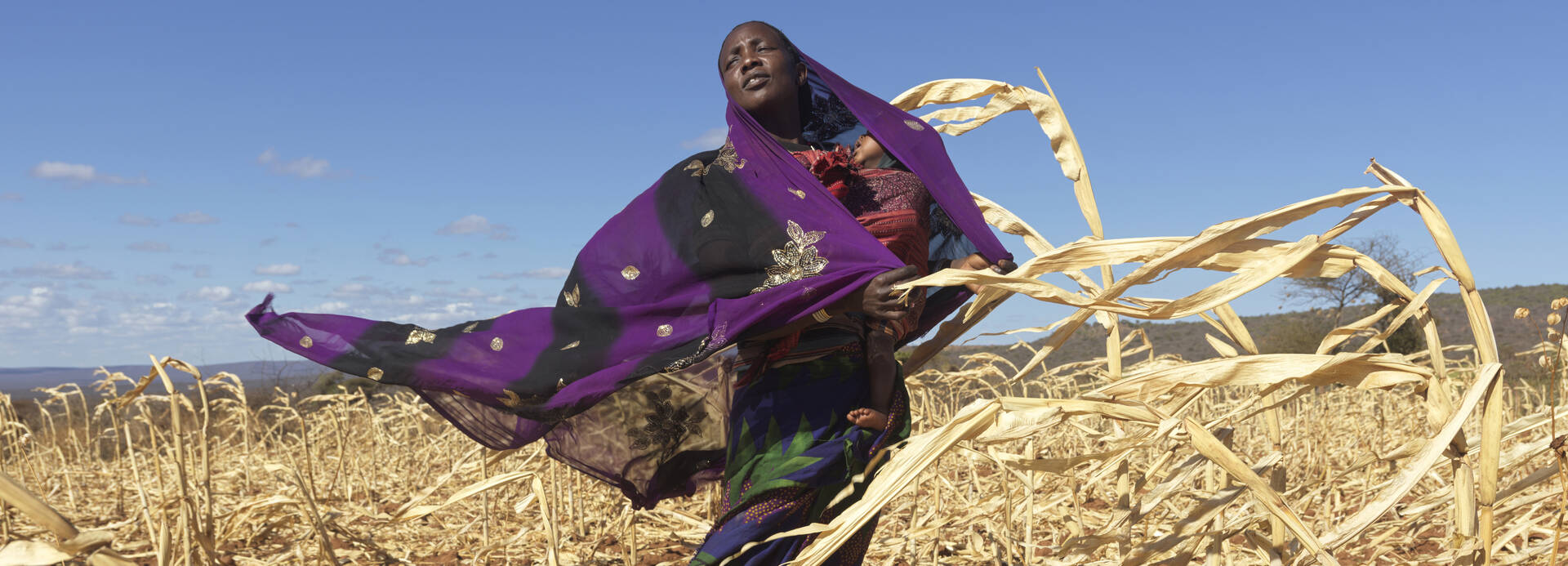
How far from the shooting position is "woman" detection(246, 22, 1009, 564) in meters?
2.48

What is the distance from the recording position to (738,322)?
2.43 metres

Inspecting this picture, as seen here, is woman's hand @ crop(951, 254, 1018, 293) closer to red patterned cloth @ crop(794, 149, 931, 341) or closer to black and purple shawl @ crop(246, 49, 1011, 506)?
black and purple shawl @ crop(246, 49, 1011, 506)

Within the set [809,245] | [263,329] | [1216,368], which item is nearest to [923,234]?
[809,245]

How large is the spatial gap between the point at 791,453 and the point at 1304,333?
22304 millimetres

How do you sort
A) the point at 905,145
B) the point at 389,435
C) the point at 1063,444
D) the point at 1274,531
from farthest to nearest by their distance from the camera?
the point at 389,435 → the point at 1063,444 → the point at 905,145 → the point at 1274,531

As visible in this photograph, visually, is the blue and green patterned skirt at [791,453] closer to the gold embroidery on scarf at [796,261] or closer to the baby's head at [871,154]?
the gold embroidery on scarf at [796,261]

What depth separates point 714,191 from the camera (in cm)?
267

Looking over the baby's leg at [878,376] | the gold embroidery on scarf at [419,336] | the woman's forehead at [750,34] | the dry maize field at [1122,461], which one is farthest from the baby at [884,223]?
the gold embroidery on scarf at [419,336]

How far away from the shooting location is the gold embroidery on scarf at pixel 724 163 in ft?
8.89

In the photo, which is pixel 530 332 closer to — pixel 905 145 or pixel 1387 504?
pixel 905 145

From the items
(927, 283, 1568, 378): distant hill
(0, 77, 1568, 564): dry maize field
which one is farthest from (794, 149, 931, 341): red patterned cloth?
(927, 283, 1568, 378): distant hill

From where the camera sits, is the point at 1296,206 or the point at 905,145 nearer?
the point at 1296,206

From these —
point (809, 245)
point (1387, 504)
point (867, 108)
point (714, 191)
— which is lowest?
point (1387, 504)

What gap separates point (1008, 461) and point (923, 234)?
96 cm
